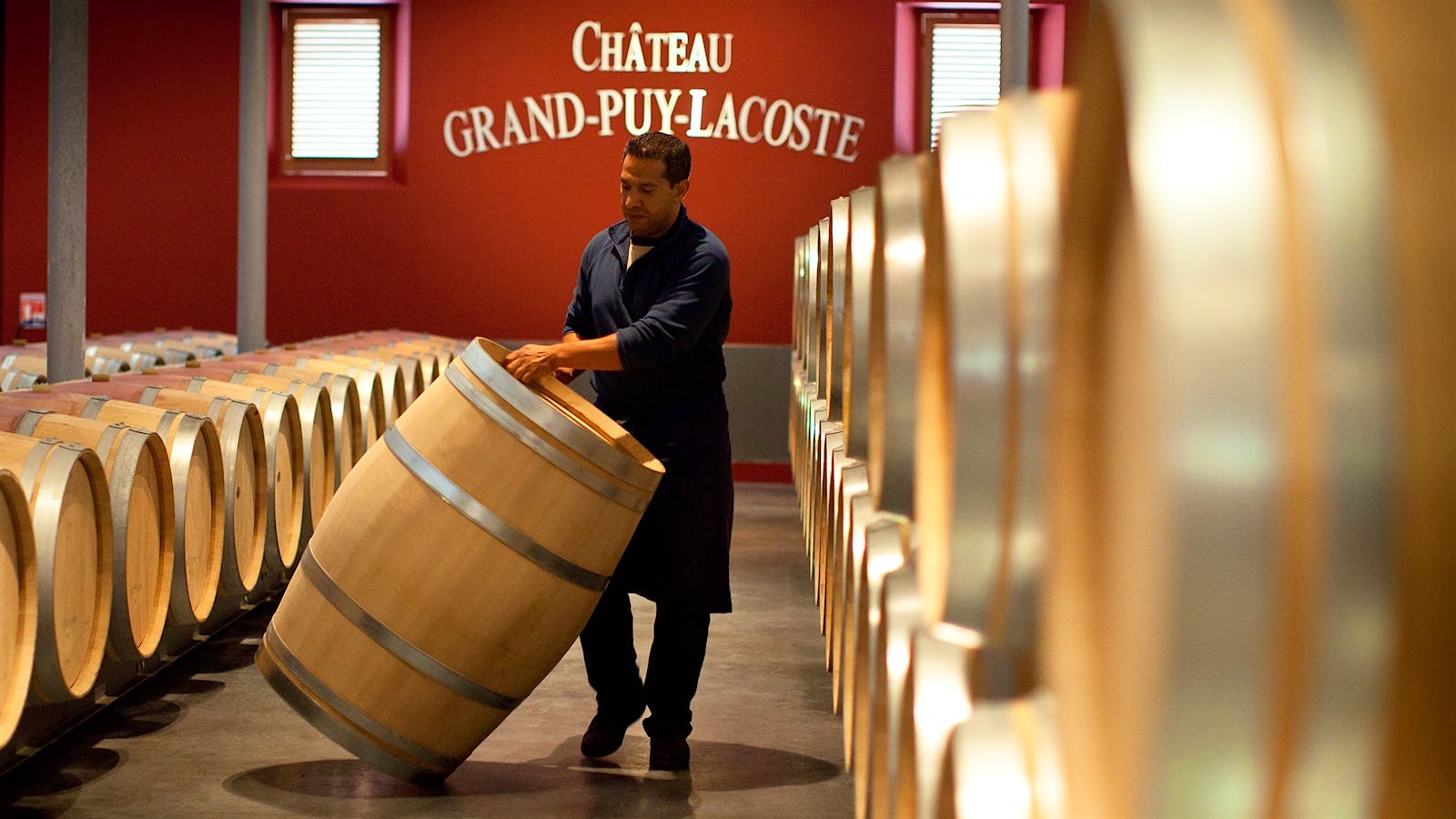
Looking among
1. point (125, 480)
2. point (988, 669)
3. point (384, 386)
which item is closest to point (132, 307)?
point (384, 386)

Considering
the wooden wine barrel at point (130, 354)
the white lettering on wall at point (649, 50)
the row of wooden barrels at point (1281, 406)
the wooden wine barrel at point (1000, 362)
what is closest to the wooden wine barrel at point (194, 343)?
the wooden wine barrel at point (130, 354)

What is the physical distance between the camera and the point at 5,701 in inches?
129

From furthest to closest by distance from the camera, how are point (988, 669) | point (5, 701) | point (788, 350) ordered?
point (788, 350)
point (5, 701)
point (988, 669)

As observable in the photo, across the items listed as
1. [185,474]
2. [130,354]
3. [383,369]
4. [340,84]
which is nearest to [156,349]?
[130,354]

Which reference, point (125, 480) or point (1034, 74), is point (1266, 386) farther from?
point (1034, 74)

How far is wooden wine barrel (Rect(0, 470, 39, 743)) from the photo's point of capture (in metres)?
3.25

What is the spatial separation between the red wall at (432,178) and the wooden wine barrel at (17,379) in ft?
14.3

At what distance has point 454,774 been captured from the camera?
3.98 metres

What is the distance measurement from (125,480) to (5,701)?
0.87m

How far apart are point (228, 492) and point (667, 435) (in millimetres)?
1681

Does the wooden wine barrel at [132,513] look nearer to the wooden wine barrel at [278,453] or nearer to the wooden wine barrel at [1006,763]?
the wooden wine barrel at [278,453]

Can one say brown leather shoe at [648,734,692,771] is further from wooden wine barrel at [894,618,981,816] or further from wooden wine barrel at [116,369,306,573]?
wooden wine barrel at [894,618,981,816]

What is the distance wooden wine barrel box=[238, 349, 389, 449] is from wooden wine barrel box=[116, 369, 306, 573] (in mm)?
A: 814

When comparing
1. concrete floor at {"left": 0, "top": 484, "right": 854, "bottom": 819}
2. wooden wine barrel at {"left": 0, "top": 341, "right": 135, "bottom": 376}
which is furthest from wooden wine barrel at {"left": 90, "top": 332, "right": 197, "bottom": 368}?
concrete floor at {"left": 0, "top": 484, "right": 854, "bottom": 819}
